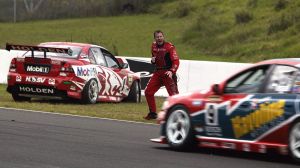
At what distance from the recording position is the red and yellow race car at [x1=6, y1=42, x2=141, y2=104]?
18.5 meters

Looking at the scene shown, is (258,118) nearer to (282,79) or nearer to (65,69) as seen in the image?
(282,79)

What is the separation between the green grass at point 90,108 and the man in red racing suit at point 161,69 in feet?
1.38

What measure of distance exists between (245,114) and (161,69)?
5.93 metres

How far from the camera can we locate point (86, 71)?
18.9 meters

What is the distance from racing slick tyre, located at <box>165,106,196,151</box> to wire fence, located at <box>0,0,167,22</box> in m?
47.1

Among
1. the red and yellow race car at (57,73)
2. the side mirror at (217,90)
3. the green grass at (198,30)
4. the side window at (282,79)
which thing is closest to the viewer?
the side window at (282,79)

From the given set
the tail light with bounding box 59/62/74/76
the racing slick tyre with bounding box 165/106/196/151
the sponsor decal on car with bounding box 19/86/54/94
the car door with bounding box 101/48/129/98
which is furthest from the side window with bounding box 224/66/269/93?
the car door with bounding box 101/48/129/98

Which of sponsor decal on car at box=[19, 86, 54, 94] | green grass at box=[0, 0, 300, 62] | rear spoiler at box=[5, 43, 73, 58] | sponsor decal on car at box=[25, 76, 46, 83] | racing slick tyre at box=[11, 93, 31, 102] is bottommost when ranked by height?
racing slick tyre at box=[11, 93, 31, 102]

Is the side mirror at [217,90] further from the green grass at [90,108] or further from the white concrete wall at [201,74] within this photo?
the white concrete wall at [201,74]

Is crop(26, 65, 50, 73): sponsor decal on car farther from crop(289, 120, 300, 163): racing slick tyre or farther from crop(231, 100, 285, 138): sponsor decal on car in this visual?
crop(289, 120, 300, 163): racing slick tyre

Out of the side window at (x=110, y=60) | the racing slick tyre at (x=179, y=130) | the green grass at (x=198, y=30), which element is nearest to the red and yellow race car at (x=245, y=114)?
the racing slick tyre at (x=179, y=130)

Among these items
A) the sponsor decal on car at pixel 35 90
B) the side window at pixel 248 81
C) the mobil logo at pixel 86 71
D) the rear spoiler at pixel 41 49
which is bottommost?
the sponsor decal on car at pixel 35 90

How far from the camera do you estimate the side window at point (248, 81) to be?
10500mm

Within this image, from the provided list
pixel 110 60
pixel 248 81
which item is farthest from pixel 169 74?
pixel 248 81
